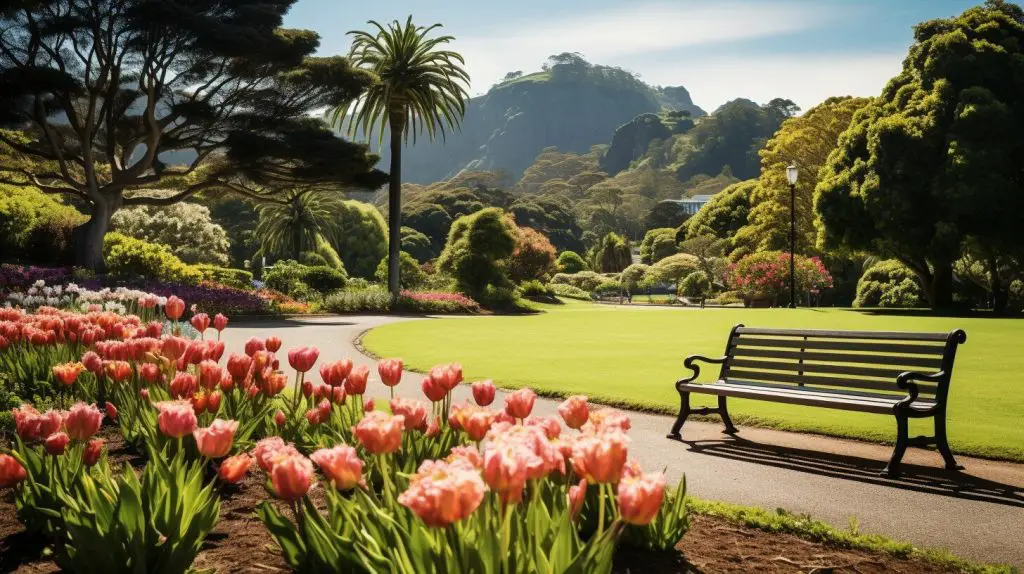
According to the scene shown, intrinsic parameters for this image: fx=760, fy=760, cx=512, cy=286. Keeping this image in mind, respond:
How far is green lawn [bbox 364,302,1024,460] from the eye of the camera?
23.8 ft

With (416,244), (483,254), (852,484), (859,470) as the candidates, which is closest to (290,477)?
(852,484)

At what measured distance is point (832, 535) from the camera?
356 centimetres

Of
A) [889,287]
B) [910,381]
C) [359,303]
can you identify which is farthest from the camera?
[889,287]

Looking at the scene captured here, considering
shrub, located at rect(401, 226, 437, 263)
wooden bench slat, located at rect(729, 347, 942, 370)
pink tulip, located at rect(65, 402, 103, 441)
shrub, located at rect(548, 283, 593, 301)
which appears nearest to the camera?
pink tulip, located at rect(65, 402, 103, 441)

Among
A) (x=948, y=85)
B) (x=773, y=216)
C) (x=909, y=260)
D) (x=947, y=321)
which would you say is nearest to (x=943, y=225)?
(x=909, y=260)

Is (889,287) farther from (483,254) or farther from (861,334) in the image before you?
(861,334)

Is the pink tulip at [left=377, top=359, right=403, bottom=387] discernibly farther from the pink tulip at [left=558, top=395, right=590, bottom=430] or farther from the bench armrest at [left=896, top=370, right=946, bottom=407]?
the bench armrest at [left=896, top=370, right=946, bottom=407]

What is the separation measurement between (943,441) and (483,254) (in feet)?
100

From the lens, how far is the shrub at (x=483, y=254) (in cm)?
3559

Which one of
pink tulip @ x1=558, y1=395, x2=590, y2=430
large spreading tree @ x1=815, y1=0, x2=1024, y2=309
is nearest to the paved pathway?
pink tulip @ x1=558, y1=395, x2=590, y2=430

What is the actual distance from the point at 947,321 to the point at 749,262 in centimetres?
1274

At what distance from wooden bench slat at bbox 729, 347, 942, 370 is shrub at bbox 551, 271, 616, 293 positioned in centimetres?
5195

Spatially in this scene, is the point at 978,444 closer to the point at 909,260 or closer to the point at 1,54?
the point at 909,260

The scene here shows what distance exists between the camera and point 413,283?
4122cm
